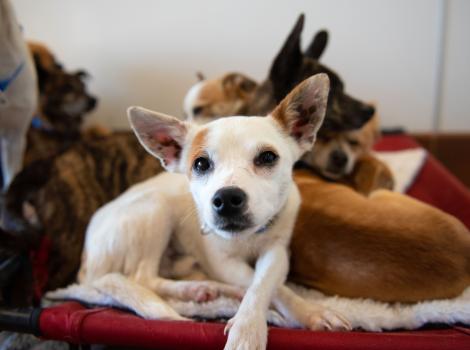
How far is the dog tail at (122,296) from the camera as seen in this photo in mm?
944

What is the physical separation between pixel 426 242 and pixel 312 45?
3.37 feet

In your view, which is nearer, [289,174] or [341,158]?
[289,174]

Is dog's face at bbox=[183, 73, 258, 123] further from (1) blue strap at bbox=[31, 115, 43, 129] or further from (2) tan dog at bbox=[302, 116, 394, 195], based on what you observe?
(1) blue strap at bbox=[31, 115, 43, 129]

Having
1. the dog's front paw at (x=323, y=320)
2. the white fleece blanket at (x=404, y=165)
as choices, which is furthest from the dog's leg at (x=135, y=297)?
the white fleece blanket at (x=404, y=165)

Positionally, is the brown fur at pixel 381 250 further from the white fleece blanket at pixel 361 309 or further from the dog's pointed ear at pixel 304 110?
the dog's pointed ear at pixel 304 110

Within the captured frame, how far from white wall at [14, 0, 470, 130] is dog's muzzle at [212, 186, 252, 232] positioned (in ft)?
4.45

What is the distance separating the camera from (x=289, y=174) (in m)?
0.92

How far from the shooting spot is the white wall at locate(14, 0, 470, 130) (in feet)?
6.48

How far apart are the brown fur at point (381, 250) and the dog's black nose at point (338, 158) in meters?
0.40

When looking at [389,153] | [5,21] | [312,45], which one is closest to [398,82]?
[389,153]

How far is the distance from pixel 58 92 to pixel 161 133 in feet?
4.03

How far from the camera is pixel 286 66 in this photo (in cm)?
139

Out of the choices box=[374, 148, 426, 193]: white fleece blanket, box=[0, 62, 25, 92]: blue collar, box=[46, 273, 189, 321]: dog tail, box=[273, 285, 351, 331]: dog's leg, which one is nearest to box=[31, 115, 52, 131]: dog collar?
box=[0, 62, 25, 92]: blue collar

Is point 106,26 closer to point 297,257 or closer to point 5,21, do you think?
point 5,21
